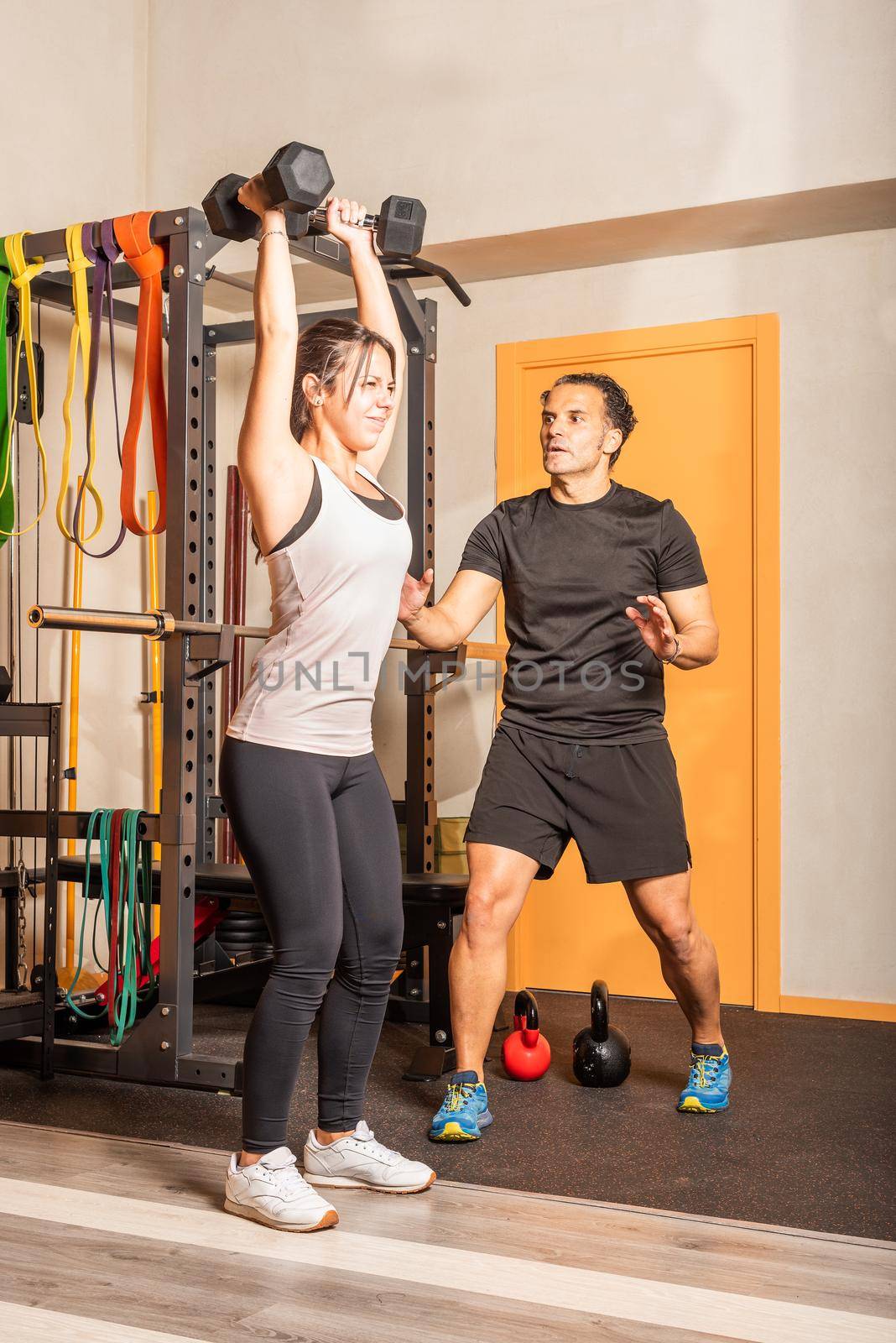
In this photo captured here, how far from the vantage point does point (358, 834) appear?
2.04 m

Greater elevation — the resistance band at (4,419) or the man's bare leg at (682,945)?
the resistance band at (4,419)

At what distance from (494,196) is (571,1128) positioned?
2741 mm

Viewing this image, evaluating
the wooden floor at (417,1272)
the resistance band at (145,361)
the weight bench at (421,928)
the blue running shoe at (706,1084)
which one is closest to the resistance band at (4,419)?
the resistance band at (145,361)

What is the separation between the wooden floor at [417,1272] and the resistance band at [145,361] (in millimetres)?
1442

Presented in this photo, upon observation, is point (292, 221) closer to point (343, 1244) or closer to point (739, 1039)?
point (343, 1244)

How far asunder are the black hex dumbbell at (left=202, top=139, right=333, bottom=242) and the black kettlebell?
181cm

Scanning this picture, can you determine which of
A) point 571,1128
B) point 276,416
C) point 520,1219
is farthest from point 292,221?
point 571,1128

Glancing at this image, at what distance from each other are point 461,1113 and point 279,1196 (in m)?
0.62

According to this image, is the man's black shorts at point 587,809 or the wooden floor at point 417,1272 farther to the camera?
the man's black shorts at point 587,809

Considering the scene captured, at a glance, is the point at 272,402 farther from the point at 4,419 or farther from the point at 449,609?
the point at 4,419

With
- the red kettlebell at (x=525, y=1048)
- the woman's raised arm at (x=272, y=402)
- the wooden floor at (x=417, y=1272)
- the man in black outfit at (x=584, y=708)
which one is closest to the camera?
the wooden floor at (x=417, y=1272)

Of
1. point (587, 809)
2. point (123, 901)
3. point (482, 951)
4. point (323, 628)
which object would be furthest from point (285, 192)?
point (123, 901)

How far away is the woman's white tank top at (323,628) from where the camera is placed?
1.93m

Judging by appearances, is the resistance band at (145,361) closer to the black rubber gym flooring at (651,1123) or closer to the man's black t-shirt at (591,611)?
the man's black t-shirt at (591,611)
